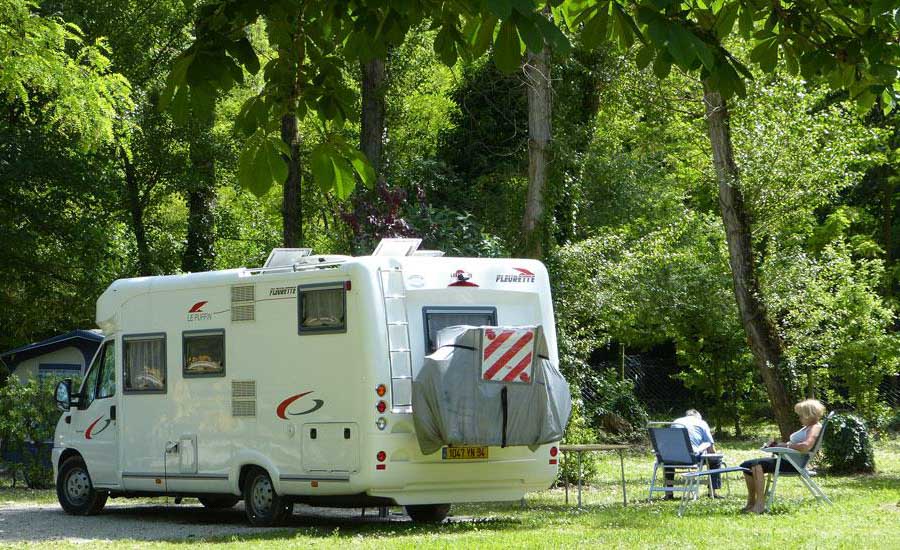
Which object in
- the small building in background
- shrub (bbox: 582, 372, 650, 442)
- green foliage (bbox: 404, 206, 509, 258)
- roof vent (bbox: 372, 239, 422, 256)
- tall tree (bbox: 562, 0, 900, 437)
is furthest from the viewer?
shrub (bbox: 582, 372, 650, 442)

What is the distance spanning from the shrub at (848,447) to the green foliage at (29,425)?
11.5 meters

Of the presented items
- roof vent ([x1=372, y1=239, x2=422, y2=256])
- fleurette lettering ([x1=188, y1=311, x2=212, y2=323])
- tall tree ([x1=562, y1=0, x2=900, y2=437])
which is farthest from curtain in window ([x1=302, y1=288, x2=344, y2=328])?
tall tree ([x1=562, y1=0, x2=900, y2=437])

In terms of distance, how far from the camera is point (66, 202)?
24.6 m

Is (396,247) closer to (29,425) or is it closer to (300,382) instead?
(300,382)

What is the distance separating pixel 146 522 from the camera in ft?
47.0

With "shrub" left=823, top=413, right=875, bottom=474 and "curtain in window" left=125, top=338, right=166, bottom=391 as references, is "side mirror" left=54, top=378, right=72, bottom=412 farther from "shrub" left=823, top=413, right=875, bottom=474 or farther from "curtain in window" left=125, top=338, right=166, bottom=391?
"shrub" left=823, top=413, right=875, bottom=474

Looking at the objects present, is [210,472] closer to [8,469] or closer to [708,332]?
[8,469]

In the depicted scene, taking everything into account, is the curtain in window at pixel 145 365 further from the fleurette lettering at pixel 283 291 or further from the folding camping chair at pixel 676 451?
the folding camping chair at pixel 676 451

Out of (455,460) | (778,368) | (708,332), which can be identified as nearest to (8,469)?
(455,460)

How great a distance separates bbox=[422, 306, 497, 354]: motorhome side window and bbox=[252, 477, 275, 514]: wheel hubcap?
2.31 meters

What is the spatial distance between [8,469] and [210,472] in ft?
23.0

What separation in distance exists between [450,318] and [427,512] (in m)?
2.30

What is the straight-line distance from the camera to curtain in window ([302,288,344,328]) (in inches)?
480

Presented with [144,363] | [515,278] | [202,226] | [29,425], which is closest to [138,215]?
[202,226]
